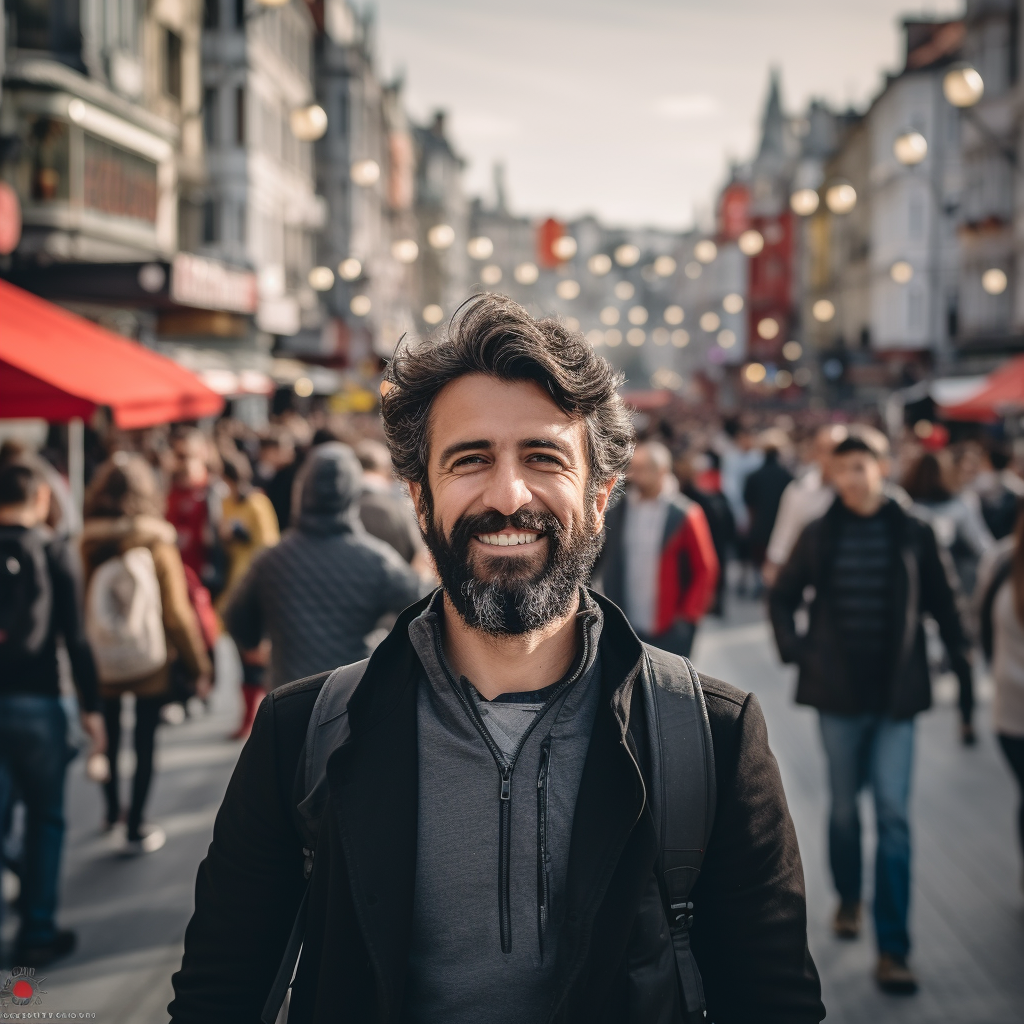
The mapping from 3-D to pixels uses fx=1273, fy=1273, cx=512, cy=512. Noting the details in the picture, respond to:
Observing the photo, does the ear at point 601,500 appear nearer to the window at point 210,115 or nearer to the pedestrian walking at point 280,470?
the pedestrian walking at point 280,470

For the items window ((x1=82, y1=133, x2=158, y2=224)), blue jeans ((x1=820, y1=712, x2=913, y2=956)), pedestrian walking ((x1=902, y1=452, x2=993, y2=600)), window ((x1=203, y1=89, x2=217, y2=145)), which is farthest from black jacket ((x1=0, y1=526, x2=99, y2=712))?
window ((x1=203, y1=89, x2=217, y2=145))

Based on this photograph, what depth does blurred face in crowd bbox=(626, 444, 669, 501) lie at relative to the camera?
26.2ft

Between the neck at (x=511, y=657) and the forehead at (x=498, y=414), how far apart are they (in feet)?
1.05

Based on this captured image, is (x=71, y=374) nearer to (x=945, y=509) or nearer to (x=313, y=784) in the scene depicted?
(x=313, y=784)

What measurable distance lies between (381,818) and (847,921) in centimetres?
422

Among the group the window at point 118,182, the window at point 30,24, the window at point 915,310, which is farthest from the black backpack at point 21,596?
the window at point 915,310

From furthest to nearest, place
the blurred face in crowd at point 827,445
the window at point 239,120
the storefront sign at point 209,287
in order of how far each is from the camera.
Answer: the window at point 239,120 → the storefront sign at point 209,287 → the blurred face in crowd at point 827,445

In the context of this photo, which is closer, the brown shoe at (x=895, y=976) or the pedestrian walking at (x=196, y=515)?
the brown shoe at (x=895, y=976)

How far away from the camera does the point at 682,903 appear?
87.8 inches

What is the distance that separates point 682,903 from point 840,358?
57.9 meters

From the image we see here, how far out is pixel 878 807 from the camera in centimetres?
551

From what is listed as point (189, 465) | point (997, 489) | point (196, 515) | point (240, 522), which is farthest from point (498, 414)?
point (997, 489)

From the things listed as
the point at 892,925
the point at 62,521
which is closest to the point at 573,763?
the point at 892,925

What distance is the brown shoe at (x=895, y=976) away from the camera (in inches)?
203
